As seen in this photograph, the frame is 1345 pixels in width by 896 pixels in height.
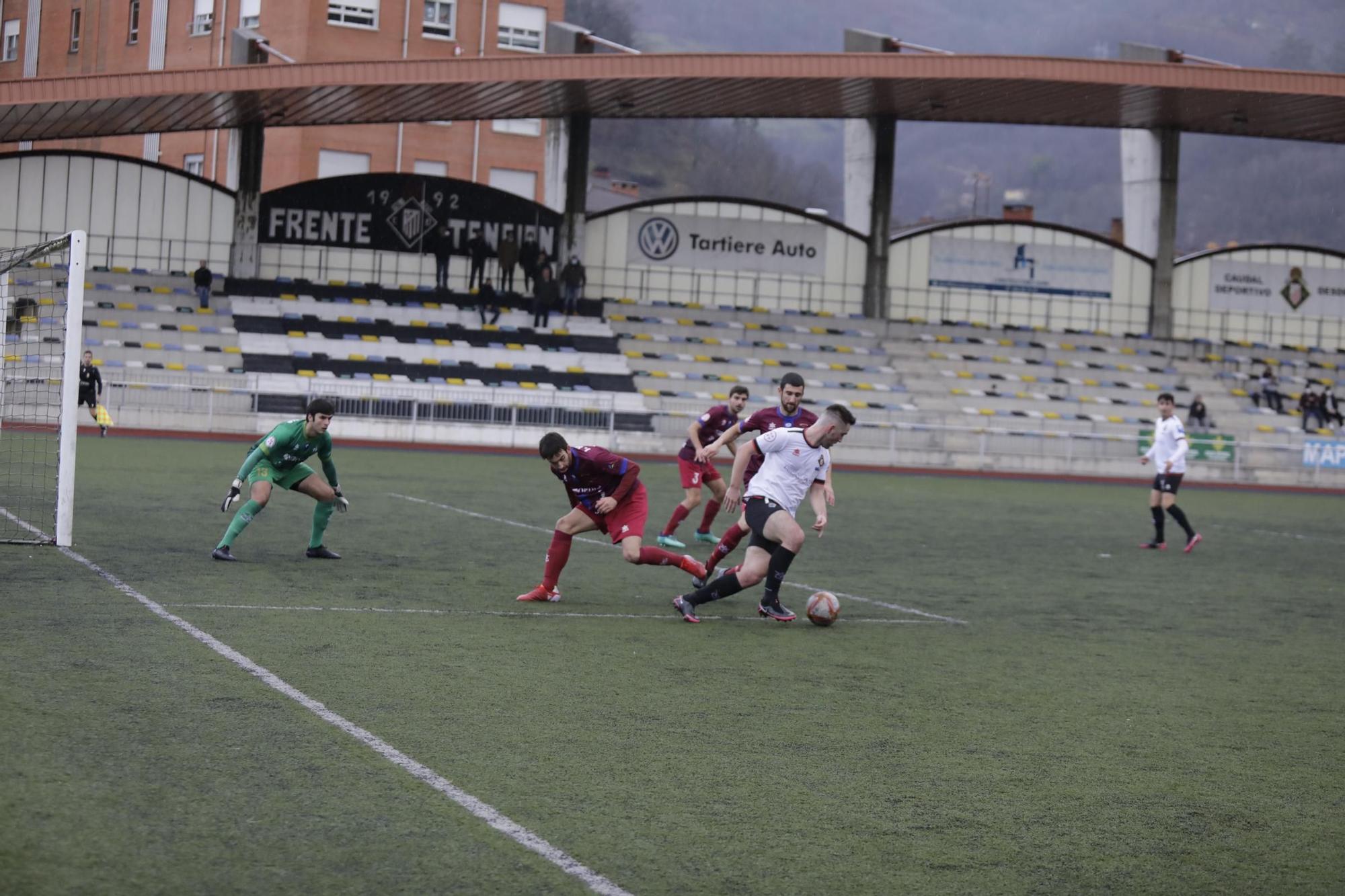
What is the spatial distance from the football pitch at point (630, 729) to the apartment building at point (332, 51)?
41.4 m

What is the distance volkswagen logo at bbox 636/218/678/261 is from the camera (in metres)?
45.2

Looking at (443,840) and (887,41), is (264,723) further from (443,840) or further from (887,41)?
(887,41)

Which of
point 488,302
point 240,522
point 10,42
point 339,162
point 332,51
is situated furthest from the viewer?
point 339,162

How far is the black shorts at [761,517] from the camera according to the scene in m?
11.2

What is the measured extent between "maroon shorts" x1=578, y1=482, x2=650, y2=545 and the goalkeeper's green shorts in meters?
3.05

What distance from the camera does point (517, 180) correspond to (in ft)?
195

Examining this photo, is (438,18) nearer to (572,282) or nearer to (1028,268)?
(572,282)

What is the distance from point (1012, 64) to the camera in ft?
121

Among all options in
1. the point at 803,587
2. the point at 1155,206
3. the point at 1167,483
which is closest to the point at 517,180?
the point at 1155,206

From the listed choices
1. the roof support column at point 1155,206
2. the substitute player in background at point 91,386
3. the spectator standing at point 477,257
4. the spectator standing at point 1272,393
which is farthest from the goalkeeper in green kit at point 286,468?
the roof support column at point 1155,206

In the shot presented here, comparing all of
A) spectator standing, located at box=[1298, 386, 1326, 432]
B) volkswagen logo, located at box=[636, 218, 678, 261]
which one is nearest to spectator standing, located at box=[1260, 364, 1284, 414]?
spectator standing, located at box=[1298, 386, 1326, 432]

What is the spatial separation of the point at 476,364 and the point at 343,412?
5987 mm

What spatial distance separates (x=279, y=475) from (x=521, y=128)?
157 feet

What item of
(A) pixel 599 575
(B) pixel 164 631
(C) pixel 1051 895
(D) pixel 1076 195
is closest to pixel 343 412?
→ (A) pixel 599 575
